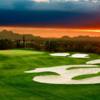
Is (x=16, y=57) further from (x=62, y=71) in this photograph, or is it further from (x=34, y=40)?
(x=34, y=40)

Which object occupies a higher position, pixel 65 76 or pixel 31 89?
pixel 31 89

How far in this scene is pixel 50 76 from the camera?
23.7 meters

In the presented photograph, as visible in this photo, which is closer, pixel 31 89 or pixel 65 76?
pixel 31 89

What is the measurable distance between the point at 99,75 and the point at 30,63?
7378 mm

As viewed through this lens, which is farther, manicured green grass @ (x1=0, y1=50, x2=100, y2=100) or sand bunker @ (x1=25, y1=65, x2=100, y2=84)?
sand bunker @ (x1=25, y1=65, x2=100, y2=84)

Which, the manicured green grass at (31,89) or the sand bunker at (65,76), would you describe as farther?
the sand bunker at (65,76)

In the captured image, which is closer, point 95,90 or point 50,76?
point 95,90

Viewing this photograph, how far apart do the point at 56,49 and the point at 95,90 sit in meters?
24.1

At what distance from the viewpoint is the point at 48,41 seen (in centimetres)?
4334

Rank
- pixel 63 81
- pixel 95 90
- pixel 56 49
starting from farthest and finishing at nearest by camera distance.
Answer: pixel 56 49, pixel 63 81, pixel 95 90

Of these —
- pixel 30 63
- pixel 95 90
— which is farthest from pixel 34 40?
pixel 95 90

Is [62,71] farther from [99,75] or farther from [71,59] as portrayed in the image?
[71,59]

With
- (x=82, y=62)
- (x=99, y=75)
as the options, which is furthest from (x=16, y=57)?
(x=99, y=75)

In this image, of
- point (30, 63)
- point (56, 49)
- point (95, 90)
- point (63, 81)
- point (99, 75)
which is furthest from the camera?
point (56, 49)
